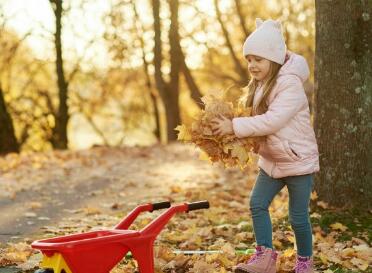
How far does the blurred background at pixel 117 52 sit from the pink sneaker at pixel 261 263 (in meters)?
10.3

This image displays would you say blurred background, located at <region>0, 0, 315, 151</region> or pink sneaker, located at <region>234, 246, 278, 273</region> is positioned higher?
blurred background, located at <region>0, 0, 315, 151</region>

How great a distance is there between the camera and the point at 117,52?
873 inches

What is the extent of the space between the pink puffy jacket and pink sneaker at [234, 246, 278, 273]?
0.52 meters

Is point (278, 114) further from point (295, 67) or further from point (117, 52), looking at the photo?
point (117, 52)

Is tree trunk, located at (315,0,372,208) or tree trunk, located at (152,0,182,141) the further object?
tree trunk, located at (152,0,182,141)

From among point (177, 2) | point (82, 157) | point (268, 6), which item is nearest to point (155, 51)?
point (177, 2)

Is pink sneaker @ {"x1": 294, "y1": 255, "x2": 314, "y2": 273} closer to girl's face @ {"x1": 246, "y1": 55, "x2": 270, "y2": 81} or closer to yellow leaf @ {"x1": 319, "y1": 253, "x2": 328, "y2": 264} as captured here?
yellow leaf @ {"x1": 319, "y1": 253, "x2": 328, "y2": 264}

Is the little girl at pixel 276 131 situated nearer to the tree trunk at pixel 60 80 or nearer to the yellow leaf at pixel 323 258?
the yellow leaf at pixel 323 258

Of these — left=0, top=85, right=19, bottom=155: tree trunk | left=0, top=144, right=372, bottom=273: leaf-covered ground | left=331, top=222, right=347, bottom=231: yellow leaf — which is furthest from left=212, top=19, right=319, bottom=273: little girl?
left=0, top=85, right=19, bottom=155: tree trunk

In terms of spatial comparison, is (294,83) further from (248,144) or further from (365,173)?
(365,173)

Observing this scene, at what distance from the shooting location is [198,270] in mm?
4539

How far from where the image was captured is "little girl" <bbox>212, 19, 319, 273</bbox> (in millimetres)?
4254

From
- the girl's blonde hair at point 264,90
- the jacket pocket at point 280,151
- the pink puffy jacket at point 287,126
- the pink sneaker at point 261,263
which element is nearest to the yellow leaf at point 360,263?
the pink sneaker at point 261,263

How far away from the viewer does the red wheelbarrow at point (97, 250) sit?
368 centimetres
